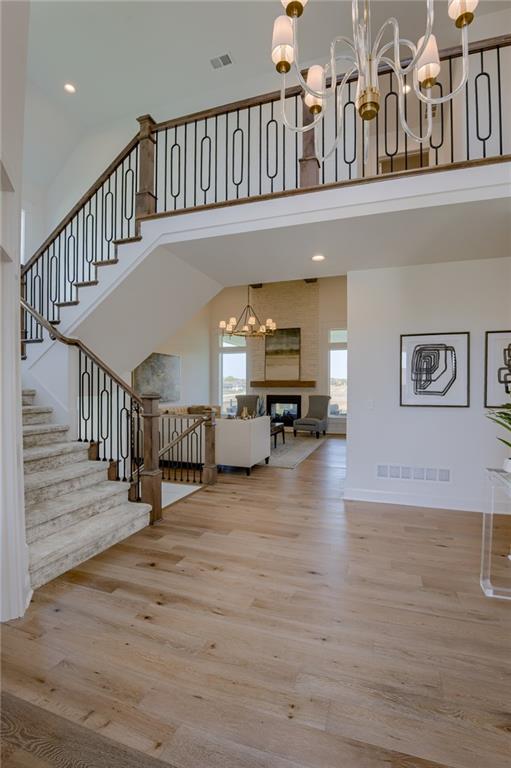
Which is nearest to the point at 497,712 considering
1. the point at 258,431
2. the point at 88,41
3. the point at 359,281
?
the point at 359,281

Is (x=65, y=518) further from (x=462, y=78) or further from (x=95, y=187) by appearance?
(x=462, y=78)

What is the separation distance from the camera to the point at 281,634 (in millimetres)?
2025

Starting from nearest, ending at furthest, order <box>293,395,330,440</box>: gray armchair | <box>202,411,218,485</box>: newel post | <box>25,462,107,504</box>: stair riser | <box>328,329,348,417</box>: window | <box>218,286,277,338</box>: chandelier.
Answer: <box>25,462,107,504</box>: stair riser, <box>202,411,218,485</box>: newel post, <box>218,286,277,338</box>: chandelier, <box>293,395,330,440</box>: gray armchair, <box>328,329,348,417</box>: window

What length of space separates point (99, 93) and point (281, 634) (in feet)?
22.8

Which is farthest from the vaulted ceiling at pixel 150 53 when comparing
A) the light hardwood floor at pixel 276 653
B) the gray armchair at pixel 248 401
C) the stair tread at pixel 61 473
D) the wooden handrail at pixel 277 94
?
the gray armchair at pixel 248 401

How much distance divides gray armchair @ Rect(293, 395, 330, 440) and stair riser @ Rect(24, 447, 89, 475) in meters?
6.05

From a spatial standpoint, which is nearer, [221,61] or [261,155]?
[261,155]

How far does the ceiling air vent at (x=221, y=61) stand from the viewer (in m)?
4.81

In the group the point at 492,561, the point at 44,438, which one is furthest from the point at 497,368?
the point at 44,438

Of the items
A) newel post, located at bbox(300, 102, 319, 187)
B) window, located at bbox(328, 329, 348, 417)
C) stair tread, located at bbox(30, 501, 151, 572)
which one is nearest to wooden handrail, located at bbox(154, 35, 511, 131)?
newel post, located at bbox(300, 102, 319, 187)

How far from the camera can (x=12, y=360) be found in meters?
2.16

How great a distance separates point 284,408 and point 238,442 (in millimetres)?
5201

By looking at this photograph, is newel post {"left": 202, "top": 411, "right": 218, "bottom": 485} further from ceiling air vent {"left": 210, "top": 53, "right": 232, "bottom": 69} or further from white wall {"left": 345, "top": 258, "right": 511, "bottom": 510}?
ceiling air vent {"left": 210, "top": 53, "right": 232, "bottom": 69}

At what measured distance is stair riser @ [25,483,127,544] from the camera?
276 centimetres
